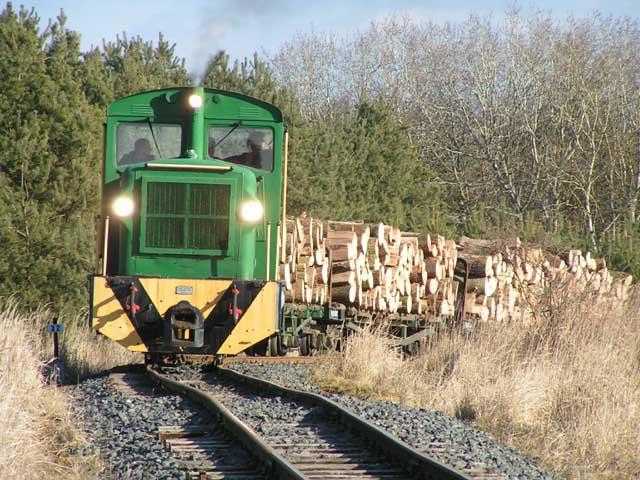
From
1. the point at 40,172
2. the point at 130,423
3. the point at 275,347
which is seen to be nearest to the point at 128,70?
the point at 40,172

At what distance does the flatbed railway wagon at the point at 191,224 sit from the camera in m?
11.7

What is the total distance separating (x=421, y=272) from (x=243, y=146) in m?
6.19

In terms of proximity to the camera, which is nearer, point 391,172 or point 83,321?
point 83,321

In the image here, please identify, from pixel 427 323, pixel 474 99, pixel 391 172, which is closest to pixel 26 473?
pixel 427 323

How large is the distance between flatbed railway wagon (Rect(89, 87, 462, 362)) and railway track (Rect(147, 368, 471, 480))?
130 cm

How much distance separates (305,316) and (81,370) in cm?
318

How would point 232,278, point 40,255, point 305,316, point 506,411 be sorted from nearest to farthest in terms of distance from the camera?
point 506,411 → point 232,278 → point 305,316 → point 40,255

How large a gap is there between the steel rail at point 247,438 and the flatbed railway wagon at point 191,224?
1196 mm

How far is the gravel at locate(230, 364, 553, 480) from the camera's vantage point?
7168 mm

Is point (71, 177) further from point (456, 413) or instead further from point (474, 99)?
point (474, 99)

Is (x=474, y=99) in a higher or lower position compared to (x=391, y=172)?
higher

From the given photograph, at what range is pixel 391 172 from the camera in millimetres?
33750

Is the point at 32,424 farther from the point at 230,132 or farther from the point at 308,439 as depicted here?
the point at 230,132

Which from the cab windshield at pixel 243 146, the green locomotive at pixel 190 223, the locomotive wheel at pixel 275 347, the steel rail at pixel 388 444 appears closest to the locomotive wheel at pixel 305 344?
the locomotive wheel at pixel 275 347
